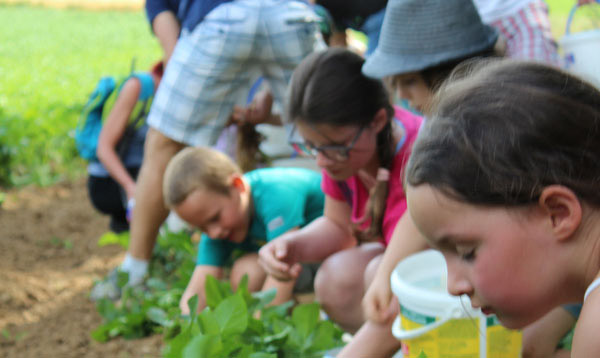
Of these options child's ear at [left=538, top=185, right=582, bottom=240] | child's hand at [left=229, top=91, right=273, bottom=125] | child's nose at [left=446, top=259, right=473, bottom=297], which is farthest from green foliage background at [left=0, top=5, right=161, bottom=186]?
child's ear at [left=538, top=185, right=582, bottom=240]

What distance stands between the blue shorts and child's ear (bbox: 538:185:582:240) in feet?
6.50

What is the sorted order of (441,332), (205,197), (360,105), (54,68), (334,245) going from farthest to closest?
(54,68) < (205,197) < (334,245) < (360,105) < (441,332)

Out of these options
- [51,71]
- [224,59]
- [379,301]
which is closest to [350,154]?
[379,301]

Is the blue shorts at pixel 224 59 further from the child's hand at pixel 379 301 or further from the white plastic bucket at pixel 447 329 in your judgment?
the white plastic bucket at pixel 447 329

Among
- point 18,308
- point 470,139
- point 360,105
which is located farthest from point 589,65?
point 18,308

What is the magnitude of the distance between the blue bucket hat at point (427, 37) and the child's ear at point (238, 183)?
832 millimetres

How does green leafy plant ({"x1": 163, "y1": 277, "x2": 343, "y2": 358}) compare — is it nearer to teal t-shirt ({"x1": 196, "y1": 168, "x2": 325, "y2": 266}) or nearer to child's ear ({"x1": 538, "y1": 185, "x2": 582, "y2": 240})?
teal t-shirt ({"x1": 196, "y1": 168, "x2": 325, "y2": 266})

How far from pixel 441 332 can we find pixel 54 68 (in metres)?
10.5

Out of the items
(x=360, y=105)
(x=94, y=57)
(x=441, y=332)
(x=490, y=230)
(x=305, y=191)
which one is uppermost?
(x=490, y=230)

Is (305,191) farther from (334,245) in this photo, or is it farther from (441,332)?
(441,332)

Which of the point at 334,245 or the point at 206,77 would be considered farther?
the point at 206,77

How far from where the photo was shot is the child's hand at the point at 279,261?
2244 millimetres

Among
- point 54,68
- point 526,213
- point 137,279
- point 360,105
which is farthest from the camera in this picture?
point 54,68

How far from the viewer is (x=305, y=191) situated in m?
2.94
